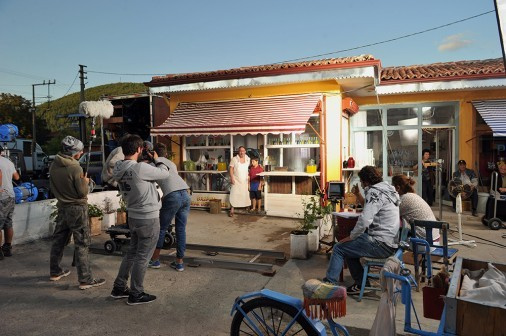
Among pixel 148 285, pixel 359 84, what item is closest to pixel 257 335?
pixel 148 285

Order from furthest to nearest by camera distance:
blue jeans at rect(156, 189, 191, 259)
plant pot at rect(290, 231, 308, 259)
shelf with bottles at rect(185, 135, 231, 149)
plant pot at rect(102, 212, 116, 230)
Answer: shelf with bottles at rect(185, 135, 231, 149), plant pot at rect(102, 212, 116, 230), plant pot at rect(290, 231, 308, 259), blue jeans at rect(156, 189, 191, 259)

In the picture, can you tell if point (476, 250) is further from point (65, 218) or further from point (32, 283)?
point (32, 283)

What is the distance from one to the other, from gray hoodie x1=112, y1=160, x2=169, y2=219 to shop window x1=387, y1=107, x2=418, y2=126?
27.3 feet

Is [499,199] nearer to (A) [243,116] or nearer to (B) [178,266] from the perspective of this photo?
(A) [243,116]

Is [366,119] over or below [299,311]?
over

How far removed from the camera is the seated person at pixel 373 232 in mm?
4305

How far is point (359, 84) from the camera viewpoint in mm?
9477

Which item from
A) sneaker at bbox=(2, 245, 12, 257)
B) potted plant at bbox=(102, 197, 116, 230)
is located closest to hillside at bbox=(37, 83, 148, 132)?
potted plant at bbox=(102, 197, 116, 230)

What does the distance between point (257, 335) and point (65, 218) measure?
10.0 ft

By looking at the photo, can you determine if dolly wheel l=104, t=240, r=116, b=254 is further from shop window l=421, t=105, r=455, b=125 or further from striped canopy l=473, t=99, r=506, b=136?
shop window l=421, t=105, r=455, b=125

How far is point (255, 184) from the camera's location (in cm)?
961

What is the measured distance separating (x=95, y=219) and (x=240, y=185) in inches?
134

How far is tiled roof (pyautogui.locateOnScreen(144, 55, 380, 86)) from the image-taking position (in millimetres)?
8547

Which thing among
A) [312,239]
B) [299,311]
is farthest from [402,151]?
[299,311]
